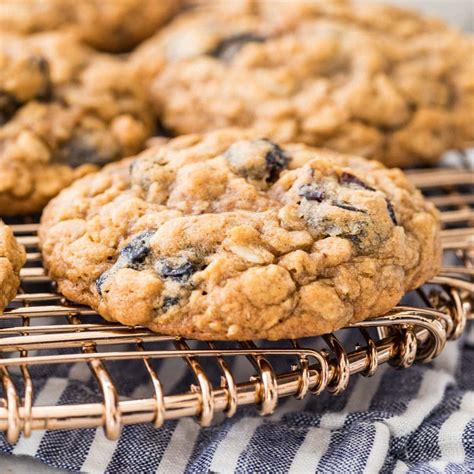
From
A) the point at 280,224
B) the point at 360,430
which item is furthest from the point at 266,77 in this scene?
the point at 360,430

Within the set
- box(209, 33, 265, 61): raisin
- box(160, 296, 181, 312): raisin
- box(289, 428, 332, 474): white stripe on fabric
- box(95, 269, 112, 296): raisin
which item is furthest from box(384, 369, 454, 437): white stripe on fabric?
box(209, 33, 265, 61): raisin

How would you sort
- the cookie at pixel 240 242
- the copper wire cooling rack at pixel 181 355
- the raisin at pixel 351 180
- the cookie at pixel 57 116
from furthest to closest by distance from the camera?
Answer: the cookie at pixel 57 116, the raisin at pixel 351 180, the cookie at pixel 240 242, the copper wire cooling rack at pixel 181 355

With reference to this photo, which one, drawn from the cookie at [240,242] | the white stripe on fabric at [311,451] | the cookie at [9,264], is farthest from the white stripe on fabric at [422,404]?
the cookie at [9,264]

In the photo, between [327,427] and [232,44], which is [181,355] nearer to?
[327,427]

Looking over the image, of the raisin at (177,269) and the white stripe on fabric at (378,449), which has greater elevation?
the raisin at (177,269)

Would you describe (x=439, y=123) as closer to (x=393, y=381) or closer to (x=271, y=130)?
(x=271, y=130)

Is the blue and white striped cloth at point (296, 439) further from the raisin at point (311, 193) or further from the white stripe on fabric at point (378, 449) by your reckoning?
the raisin at point (311, 193)
